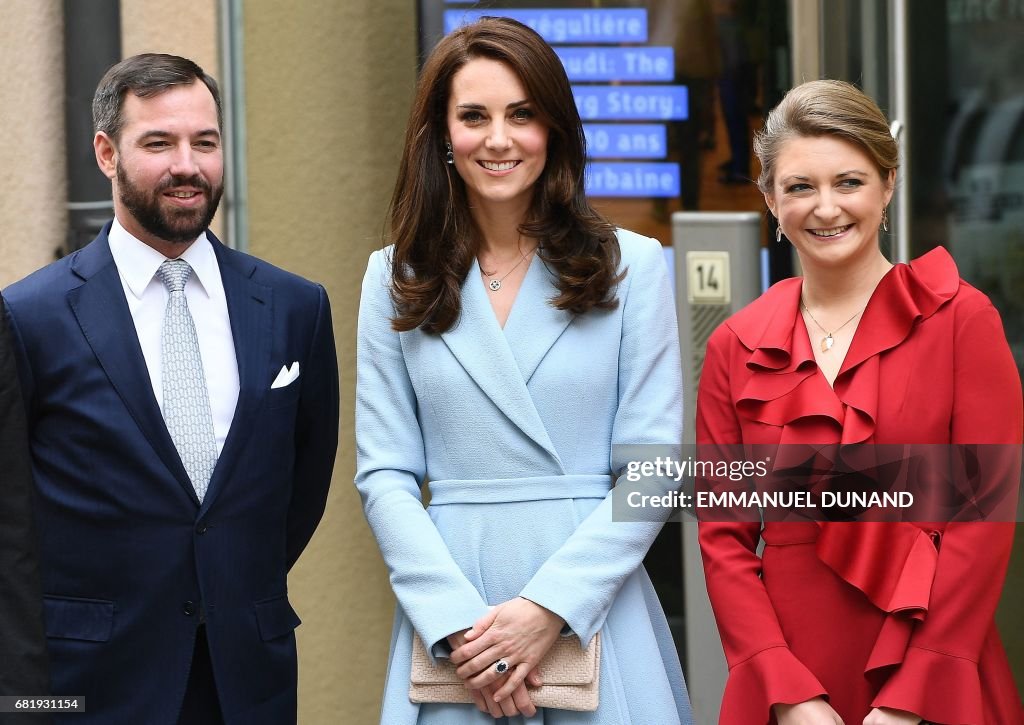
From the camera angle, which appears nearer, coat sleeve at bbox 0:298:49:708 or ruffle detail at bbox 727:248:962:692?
coat sleeve at bbox 0:298:49:708

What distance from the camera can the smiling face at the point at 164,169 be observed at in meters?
3.37

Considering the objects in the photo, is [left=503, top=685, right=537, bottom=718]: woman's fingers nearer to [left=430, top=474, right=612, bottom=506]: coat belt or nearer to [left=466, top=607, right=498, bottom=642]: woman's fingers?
[left=466, top=607, right=498, bottom=642]: woman's fingers

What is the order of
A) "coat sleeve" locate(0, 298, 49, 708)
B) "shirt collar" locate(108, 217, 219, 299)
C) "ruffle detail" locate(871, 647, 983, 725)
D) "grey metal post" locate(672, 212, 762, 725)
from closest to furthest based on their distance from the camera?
"coat sleeve" locate(0, 298, 49, 708) → "ruffle detail" locate(871, 647, 983, 725) → "shirt collar" locate(108, 217, 219, 299) → "grey metal post" locate(672, 212, 762, 725)

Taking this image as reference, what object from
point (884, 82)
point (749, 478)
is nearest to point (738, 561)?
point (749, 478)

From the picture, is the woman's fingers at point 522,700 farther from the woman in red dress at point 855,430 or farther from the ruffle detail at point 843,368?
the ruffle detail at point 843,368

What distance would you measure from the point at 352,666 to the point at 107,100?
2.93 m

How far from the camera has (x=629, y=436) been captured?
3.28 m

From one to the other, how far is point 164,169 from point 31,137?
2164 millimetres

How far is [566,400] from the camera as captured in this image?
3.30 m

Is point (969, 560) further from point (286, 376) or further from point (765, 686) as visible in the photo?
point (286, 376)

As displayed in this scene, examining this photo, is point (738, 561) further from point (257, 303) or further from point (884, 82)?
point (884, 82)

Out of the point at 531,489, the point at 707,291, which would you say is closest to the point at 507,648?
the point at 531,489

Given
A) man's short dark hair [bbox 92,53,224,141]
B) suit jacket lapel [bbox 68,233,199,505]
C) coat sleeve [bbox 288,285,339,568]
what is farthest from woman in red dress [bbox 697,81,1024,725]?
man's short dark hair [bbox 92,53,224,141]

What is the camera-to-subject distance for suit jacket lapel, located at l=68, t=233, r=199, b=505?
10.6ft
